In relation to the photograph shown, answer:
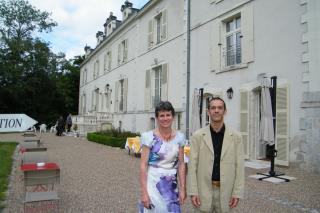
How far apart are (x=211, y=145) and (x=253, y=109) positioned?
25.1ft

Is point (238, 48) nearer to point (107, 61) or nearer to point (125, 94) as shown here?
point (125, 94)

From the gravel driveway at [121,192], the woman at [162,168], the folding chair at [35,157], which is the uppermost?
the woman at [162,168]

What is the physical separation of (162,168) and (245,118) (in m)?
7.76

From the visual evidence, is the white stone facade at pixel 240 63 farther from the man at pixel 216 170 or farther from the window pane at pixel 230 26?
the man at pixel 216 170

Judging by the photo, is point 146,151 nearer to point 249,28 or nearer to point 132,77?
point 249,28

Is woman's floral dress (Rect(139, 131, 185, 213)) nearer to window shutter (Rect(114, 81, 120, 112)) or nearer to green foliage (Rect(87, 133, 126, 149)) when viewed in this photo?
green foliage (Rect(87, 133, 126, 149))

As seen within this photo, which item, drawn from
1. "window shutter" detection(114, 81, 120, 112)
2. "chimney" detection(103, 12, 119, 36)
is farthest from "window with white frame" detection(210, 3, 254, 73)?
"chimney" detection(103, 12, 119, 36)

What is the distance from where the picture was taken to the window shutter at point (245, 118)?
9734mm

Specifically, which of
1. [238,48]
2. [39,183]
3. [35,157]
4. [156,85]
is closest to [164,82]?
[156,85]

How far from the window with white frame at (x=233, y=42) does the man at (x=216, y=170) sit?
28.0 ft

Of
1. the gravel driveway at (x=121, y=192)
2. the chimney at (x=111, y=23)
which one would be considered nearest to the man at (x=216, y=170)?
the gravel driveway at (x=121, y=192)

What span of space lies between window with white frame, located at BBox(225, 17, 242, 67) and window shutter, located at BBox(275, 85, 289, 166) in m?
2.30

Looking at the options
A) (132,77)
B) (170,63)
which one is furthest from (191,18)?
(132,77)

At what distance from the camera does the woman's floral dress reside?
2.50 m
